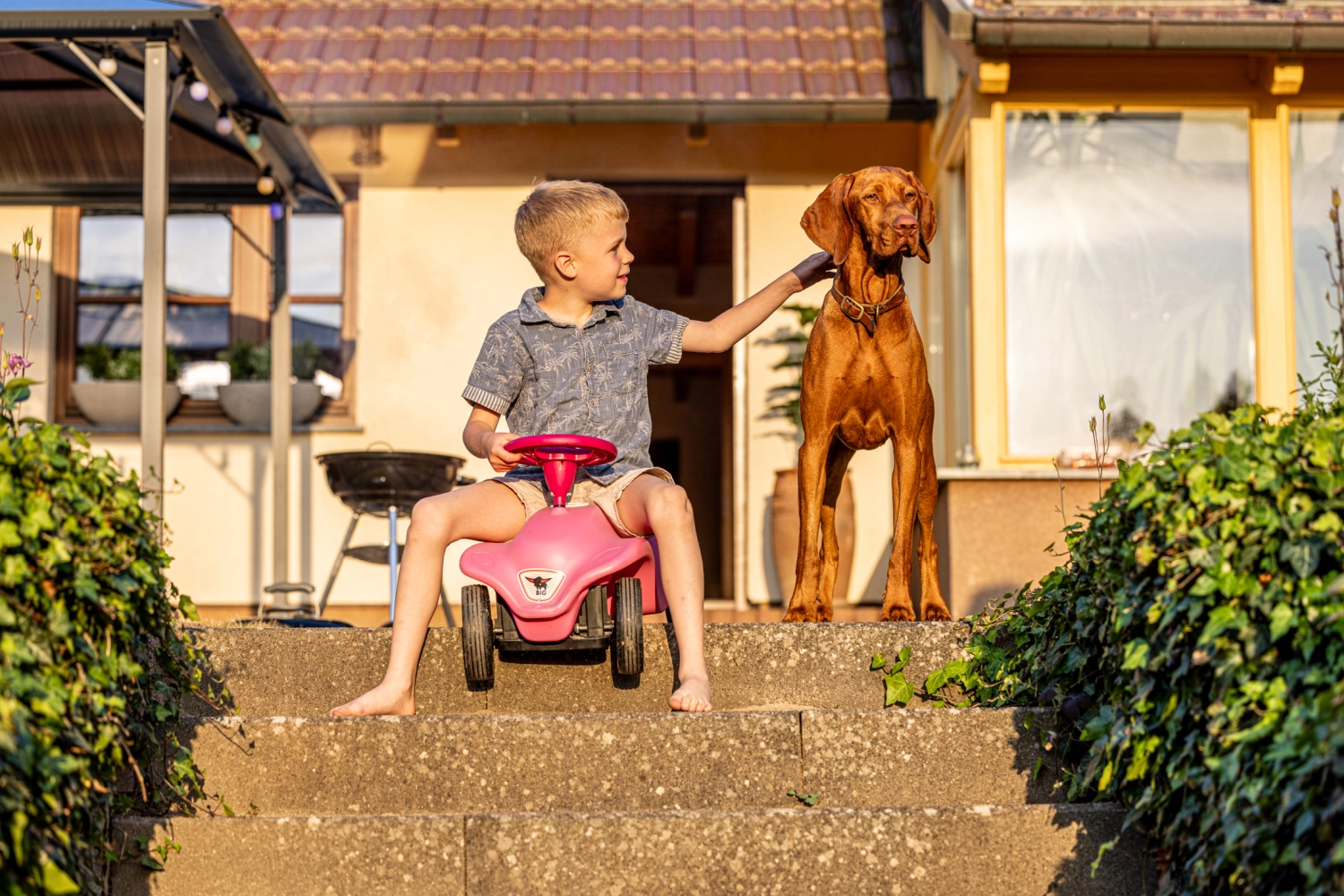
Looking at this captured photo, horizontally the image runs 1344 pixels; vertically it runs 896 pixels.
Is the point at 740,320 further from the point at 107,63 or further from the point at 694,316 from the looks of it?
the point at 694,316

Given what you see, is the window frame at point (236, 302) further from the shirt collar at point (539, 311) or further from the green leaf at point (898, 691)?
the green leaf at point (898, 691)

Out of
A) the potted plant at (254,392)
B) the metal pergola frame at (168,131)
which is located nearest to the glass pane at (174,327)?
the potted plant at (254,392)

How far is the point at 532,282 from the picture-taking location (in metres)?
8.41

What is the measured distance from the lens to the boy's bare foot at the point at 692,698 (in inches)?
127

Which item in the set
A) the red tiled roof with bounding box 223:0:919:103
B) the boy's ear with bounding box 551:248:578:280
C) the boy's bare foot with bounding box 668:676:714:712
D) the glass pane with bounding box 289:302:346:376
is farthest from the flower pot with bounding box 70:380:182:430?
the boy's bare foot with bounding box 668:676:714:712

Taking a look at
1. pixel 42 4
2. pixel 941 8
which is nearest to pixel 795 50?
pixel 941 8

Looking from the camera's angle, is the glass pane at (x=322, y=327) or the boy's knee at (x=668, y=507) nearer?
the boy's knee at (x=668, y=507)

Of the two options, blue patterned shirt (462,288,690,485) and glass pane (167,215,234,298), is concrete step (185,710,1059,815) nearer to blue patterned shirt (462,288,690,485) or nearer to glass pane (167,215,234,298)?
blue patterned shirt (462,288,690,485)

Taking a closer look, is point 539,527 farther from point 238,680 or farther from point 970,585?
point 970,585

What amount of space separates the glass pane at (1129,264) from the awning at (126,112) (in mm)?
3494

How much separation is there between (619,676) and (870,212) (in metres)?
1.58

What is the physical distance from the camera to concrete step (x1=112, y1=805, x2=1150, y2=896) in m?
2.67

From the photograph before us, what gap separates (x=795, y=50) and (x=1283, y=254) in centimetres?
300

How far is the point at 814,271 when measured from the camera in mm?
4117
